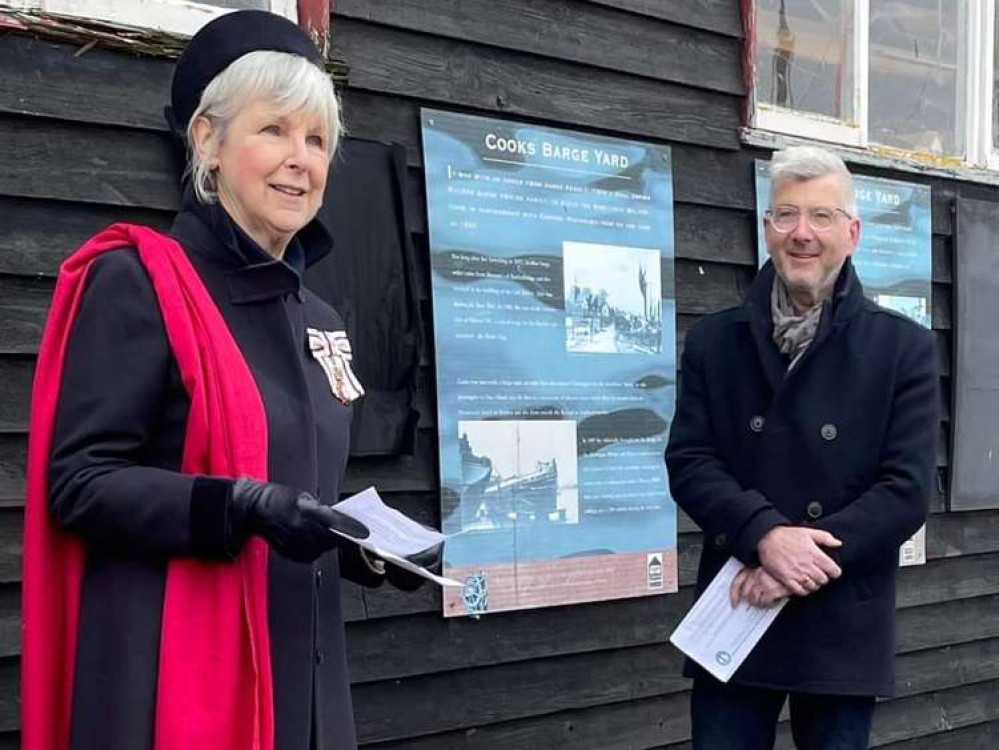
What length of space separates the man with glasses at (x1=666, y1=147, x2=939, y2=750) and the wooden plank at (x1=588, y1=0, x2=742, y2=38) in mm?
1454

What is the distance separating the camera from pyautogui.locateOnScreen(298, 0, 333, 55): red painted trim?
3.54 m

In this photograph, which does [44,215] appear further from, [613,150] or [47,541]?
[613,150]

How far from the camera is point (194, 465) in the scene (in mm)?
1918

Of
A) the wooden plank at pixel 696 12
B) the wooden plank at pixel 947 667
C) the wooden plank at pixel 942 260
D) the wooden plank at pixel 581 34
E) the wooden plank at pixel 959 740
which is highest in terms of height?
the wooden plank at pixel 696 12

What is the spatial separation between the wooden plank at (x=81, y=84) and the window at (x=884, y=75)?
Result: 7.00ft

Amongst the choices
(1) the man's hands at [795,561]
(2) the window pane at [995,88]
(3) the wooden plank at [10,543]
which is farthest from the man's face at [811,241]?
(2) the window pane at [995,88]

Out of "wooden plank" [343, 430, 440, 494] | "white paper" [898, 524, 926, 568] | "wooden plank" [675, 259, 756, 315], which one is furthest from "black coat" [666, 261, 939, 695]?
"white paper" [898, 524, 926, 568]

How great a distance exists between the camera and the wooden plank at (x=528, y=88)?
3676 millimetres

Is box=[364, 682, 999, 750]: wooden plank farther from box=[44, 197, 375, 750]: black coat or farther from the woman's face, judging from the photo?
the woman's face

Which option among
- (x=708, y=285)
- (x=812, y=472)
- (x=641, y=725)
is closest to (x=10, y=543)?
(x=812, y=472)

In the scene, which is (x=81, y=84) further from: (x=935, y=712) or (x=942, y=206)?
(x=935, y=712)

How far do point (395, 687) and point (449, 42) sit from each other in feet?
5.46

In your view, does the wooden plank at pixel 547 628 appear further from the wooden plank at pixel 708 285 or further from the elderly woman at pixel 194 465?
the elderly woman at pixel 194 465

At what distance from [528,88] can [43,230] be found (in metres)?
1.48
